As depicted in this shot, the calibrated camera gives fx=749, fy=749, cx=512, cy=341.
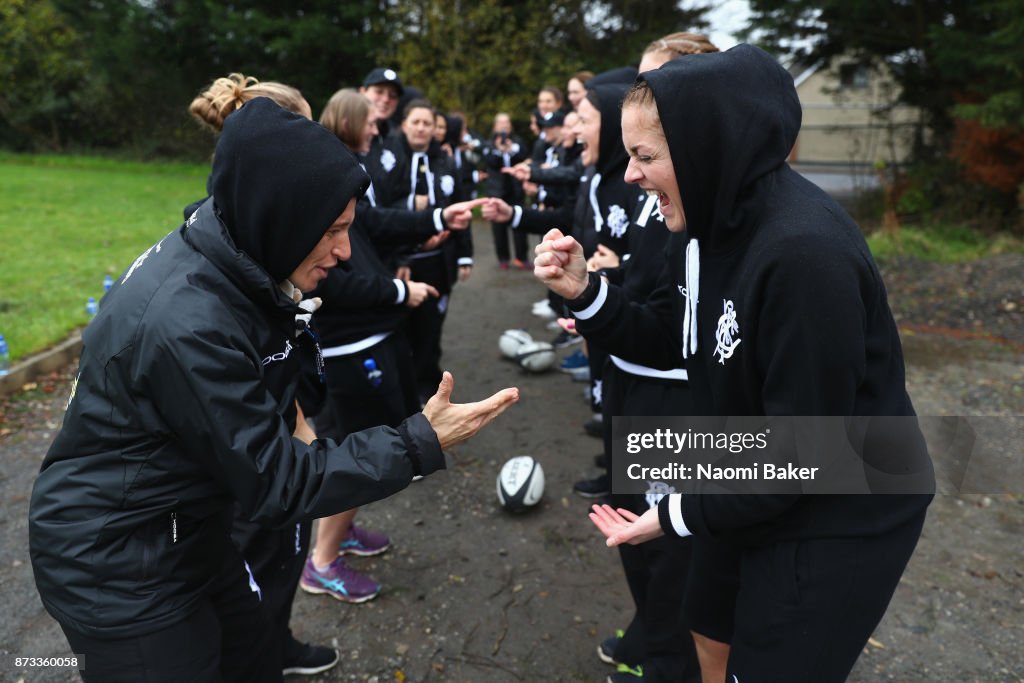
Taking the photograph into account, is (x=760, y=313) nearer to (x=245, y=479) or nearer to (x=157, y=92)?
(x=245, y=479)

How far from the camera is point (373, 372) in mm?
3902

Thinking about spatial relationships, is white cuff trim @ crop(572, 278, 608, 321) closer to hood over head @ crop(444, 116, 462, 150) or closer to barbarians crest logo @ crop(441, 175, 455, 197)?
barbarians crest logo @ crop(441, 175, 455, 197)

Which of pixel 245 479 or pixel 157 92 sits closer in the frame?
pixel 245 479

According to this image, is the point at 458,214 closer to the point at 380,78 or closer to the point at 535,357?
the point at 380,78

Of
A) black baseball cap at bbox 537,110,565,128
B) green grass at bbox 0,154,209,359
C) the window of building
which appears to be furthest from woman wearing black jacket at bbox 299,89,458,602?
the window of building

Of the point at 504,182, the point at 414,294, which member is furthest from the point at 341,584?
the point at 504,182

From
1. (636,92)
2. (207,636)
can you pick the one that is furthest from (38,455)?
(636,92)

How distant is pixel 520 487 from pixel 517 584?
755 millimetres

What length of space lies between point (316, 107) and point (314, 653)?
24750 mm

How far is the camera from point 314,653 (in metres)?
3.45

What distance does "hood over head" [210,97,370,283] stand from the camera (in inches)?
77.9

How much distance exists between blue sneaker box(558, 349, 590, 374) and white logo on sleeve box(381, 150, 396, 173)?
9.34 ft

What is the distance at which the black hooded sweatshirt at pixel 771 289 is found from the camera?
1.76m

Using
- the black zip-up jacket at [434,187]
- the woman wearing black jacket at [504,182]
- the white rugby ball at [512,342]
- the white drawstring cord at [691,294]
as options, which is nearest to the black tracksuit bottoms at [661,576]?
the white drawstring cord at [691,294]
